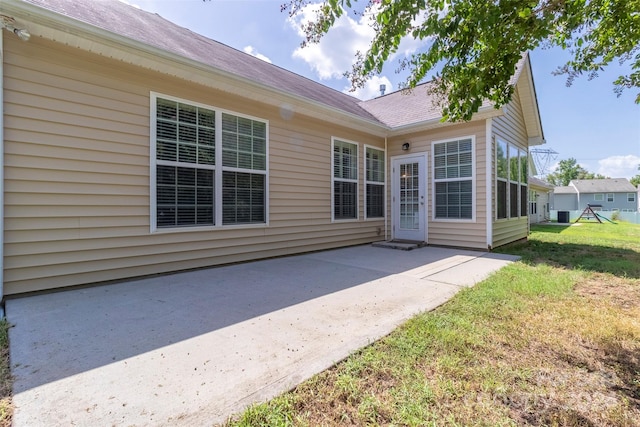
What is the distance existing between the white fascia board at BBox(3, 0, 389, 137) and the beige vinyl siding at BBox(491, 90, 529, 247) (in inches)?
168

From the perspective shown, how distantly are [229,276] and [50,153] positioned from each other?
2511mm

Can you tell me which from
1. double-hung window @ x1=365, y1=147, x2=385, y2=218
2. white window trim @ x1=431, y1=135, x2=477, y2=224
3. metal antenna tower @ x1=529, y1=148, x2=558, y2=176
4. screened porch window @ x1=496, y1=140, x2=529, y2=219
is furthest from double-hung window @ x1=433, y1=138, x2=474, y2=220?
metal antenna tower @ x1=529, y1=148, x2=558, y2=176

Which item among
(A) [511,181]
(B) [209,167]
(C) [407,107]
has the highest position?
(C) [407,107]

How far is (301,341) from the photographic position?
7.69ft

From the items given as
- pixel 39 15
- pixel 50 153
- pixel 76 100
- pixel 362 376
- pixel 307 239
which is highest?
pixel 39 15

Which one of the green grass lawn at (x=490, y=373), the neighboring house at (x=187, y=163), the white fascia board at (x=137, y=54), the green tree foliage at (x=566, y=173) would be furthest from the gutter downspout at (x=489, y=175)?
the green tree foliage at (x=566, y=173)

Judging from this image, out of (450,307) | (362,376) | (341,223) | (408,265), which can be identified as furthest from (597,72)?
(362,376)

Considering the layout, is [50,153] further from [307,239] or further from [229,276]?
[307,239]

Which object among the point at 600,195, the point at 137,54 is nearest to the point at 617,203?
the point at 600,195

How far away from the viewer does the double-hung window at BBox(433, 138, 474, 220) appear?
22.2 ft

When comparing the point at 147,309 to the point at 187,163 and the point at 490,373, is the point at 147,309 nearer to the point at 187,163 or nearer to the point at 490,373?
the point at 187,163

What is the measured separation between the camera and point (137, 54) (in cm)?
375

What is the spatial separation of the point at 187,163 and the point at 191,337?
289 cm

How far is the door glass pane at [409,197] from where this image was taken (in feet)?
24.8
